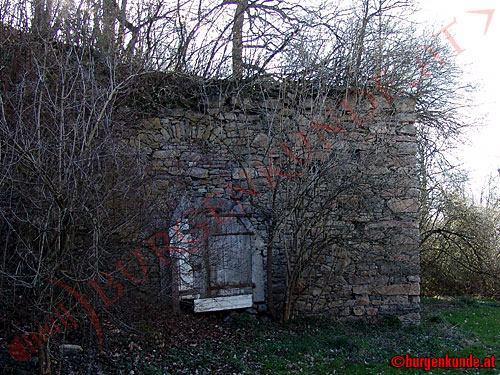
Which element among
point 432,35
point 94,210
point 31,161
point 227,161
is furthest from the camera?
point 432,35

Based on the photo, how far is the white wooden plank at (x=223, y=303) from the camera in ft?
20.0

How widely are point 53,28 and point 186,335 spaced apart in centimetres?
398

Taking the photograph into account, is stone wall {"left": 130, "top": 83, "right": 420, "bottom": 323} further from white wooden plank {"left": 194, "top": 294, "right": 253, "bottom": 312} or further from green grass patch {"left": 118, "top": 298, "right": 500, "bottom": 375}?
green grass patch {"left": 118, "top": 298, "right": 500, "bottom": 375}

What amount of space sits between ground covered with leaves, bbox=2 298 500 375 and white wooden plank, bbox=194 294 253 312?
5.2 inches

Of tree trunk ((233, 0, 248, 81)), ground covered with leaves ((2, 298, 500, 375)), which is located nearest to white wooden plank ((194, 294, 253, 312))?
ground covered with leaves ((2, 298, 500, 375))

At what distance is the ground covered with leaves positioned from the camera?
4664 mm

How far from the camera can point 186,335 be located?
5.55 meters

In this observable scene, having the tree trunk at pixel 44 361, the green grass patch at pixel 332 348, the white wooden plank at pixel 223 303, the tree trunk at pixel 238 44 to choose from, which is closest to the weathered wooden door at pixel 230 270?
the white wooden plank at pixel 223 303

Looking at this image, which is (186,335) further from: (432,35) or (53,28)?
(432,35)

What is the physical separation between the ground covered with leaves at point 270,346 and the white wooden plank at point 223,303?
13 centimetres

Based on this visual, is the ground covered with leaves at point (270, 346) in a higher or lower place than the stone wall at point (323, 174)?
lower

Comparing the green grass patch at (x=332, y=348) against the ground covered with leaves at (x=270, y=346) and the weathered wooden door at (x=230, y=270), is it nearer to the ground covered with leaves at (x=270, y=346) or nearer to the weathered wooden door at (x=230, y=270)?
the ground covered with leaves at (x=270, y=346)

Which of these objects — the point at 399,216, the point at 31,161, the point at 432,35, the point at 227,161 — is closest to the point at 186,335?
the point at 227,161

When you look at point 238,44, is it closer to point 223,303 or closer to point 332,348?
point 223,303
